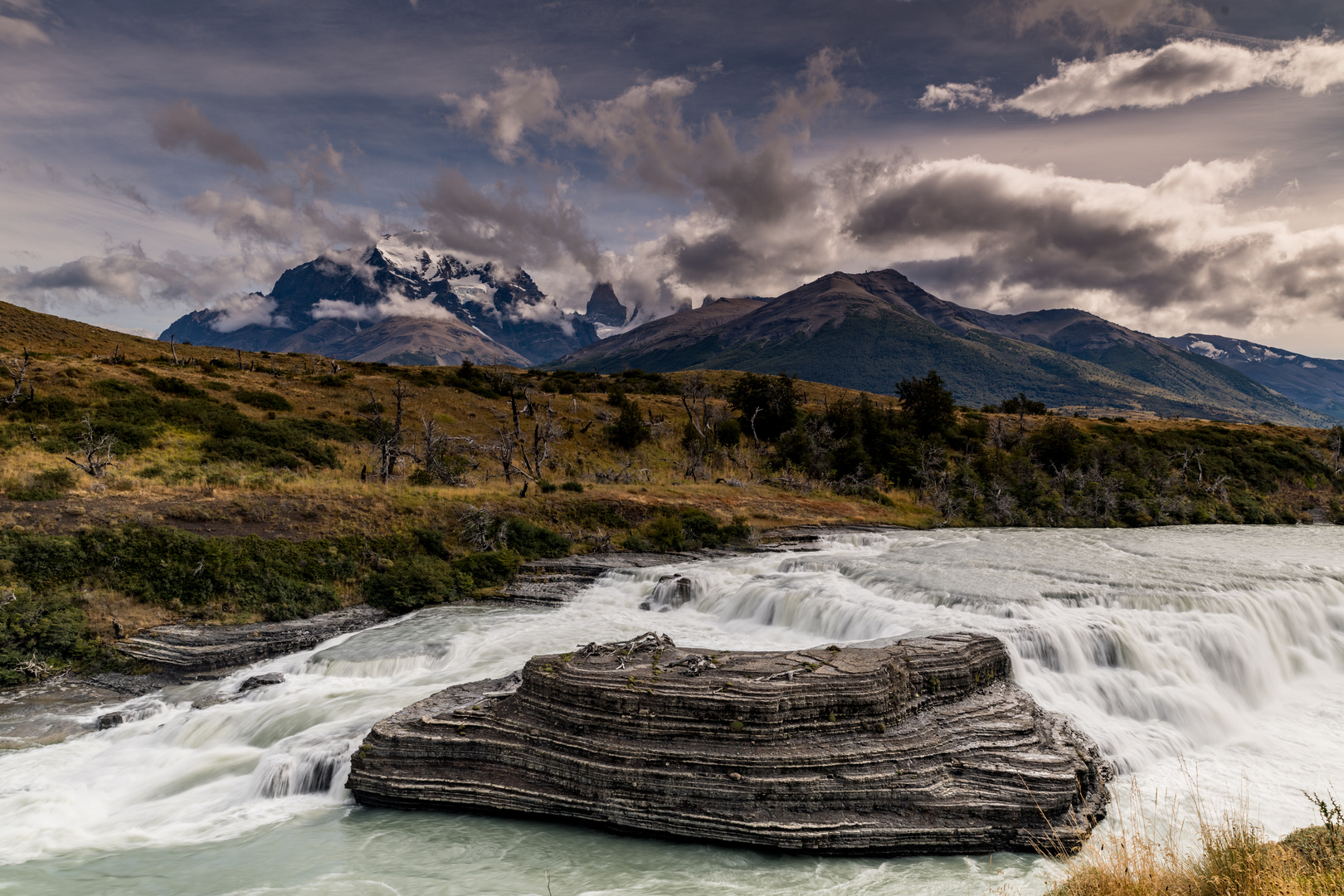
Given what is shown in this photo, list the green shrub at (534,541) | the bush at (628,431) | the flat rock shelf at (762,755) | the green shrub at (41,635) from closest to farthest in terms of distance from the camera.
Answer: the flat rock shelf at (762,755) → the green shrub at (41,635) → the green shrub at (534,541) → the bush at (628,431)

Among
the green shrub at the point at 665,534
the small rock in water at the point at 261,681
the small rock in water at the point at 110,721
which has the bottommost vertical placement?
the small rock in water at the point at 110,721

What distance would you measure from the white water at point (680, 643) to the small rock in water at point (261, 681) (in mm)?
348

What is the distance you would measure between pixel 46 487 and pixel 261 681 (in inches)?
539

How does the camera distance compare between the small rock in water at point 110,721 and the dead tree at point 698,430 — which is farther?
the dead tree at point 698,430

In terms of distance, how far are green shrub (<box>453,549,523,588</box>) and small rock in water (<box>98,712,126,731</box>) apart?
11.2 meters

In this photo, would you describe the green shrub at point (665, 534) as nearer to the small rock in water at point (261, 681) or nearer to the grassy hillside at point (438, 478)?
the grassy hillside at point (438, 478)

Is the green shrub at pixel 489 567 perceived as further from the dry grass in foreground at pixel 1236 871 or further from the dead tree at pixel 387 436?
the dry grass in foreground at pixel 1236 871

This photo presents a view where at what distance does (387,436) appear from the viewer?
4238cm

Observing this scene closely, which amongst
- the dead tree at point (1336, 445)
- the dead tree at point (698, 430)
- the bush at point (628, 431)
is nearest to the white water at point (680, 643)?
the dead tree at point (698, 430)

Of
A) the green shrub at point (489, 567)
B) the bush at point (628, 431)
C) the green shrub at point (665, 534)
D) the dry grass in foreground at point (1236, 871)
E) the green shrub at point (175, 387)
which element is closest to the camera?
the dry grass in foreground at point (1236, 871)

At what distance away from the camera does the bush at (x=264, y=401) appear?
139 feet

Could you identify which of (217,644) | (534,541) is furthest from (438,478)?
(217,644)

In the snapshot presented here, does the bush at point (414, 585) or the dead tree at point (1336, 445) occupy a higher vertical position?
the dead tree at point (1336, 445)

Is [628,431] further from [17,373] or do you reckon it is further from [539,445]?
[17,373]
